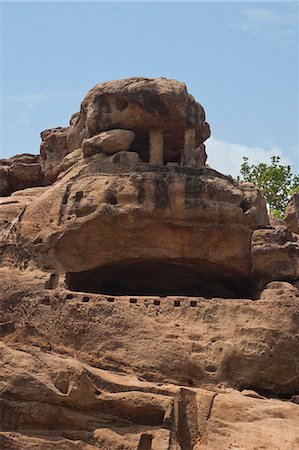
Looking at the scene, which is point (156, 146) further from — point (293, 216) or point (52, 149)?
point (293, 216)

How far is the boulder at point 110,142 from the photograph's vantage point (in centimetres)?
1905

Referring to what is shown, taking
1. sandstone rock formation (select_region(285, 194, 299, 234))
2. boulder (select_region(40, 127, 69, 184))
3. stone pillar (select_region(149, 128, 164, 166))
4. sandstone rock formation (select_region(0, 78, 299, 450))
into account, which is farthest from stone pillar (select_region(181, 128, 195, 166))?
boulder (select_region(40, 127, 69, 184))

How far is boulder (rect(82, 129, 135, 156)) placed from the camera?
19047 millimetres

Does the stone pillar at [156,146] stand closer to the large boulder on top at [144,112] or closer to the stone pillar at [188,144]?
the large boulder on top at [144,112]

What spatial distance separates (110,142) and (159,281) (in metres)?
3.62

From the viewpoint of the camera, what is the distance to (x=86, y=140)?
1947 centimetres

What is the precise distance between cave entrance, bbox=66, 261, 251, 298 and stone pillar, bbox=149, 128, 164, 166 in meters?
2.64

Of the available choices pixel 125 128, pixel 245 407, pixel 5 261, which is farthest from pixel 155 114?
pixel 245 407

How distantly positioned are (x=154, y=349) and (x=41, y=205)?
4.79 m

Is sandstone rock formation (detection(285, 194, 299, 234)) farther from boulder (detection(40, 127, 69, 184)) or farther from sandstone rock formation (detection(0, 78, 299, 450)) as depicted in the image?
boulder (detection(40, 127, 69, 184))

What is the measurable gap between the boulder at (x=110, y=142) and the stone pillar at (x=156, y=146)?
1.89ft

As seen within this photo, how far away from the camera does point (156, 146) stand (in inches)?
768

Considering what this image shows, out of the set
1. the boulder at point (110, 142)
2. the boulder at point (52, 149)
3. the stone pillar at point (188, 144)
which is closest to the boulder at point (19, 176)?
the boulder at point (52, 149)

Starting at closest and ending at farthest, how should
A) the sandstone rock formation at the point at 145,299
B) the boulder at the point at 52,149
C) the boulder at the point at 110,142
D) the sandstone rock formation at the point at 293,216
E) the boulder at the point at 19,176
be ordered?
the sandstone rock formation at the point at 145,299, the boulder at the point at 110,142, the sandstone rock formation at the point at 293,216, the boulder at the point at 52,149, the boulder at the point at 19,176
